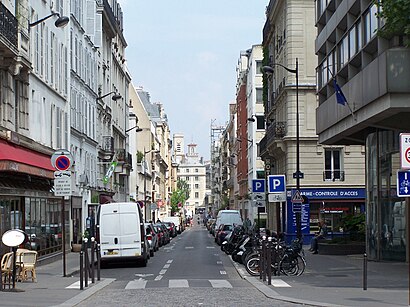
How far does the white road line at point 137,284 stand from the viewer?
23.4 meters

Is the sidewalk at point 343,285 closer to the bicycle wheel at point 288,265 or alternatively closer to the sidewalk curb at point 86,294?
the bicycle wheel at point 288,265

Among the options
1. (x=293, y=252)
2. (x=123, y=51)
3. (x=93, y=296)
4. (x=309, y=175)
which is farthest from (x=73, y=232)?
(x=123, y=51)

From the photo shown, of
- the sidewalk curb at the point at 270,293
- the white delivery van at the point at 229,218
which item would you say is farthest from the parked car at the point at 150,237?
the sidewalk curb at the point at 270,293

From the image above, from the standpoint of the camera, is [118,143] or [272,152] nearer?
[272,152]

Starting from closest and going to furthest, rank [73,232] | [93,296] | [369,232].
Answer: [93,296], [369,232], [73,232]

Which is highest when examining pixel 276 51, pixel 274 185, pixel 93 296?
pixel 276 51

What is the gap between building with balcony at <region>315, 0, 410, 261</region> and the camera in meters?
26.6

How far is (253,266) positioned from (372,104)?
6.76m

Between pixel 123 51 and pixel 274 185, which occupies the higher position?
pixel 123 51

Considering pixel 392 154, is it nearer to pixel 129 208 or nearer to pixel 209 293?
pixel 129 208

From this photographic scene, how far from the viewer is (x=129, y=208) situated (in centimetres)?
3316

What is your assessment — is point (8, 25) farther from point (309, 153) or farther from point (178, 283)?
point (309, 153)

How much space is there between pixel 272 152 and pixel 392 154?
29.5 m

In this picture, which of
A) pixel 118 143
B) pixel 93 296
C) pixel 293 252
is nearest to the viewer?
pixel 93 296
